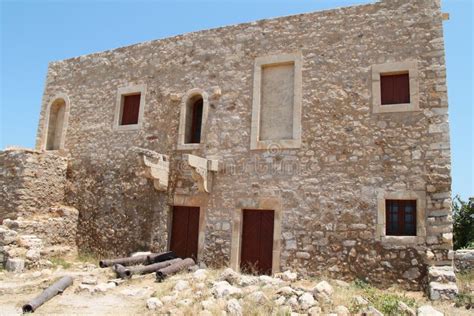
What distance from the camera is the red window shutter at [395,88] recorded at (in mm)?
8352

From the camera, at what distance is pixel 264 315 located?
542 cm

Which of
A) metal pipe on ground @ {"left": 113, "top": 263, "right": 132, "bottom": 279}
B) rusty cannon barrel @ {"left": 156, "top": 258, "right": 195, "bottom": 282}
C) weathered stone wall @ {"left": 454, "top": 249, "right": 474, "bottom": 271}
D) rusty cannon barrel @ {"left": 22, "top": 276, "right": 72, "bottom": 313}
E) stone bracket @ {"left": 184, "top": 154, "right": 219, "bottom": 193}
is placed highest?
stone bracket @ {"left": 184, "top": 154, "right": 219, "bottom": 193}

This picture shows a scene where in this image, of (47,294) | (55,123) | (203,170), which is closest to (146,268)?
(47,294)

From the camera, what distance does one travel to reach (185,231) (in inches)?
393

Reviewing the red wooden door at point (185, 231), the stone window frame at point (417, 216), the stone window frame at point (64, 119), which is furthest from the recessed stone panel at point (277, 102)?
the stone window frame at point (64, 119)

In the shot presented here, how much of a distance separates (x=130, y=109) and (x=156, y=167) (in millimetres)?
2776

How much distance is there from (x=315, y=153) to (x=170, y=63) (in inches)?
194

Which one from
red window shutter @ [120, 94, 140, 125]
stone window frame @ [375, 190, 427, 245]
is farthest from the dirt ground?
red window shutter @ [120, 94, 140, 125]

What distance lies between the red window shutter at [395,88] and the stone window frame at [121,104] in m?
6.38

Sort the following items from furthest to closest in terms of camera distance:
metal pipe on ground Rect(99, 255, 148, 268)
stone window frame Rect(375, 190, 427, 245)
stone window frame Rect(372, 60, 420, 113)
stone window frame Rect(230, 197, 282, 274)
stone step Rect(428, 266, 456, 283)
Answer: stone window frame Rect(230, 197, 282, 274) < metal pipe on ground Rect(99, 255, 148, 268) < stone window frame Rect(372, 60, 420, 113) < stone window frame Rect(375, 190, 427, 245) < stone step Rect(428, 266, 456, 283)

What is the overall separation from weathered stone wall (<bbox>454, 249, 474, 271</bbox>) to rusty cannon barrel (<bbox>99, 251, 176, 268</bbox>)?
7.04m

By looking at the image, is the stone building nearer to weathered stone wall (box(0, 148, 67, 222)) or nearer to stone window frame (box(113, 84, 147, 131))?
stone window frame (box(113, 84, 147, 131))

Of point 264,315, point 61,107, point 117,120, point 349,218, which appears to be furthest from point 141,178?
point 264,315

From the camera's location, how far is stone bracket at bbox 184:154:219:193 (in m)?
9.14
